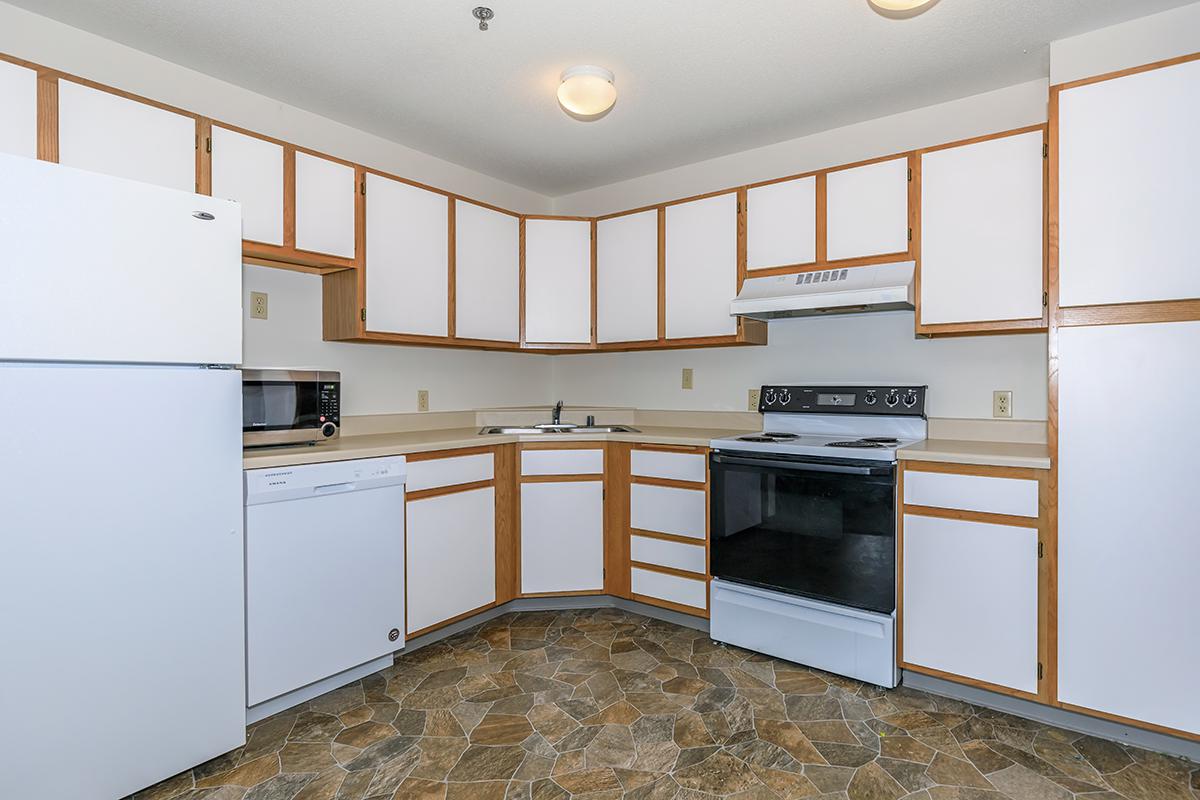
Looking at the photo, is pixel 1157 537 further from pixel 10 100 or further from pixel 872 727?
pixel 10 100

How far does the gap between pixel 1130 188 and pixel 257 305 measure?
3360 millimetres

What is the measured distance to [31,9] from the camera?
2.17m

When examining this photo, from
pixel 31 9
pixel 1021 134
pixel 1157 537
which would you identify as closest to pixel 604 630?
pixel 1157 537

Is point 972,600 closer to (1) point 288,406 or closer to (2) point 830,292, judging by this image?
(2) point 830,292

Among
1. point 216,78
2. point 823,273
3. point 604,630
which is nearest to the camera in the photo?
point 216,78

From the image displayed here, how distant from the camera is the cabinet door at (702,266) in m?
3.17

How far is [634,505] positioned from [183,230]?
2229 mm

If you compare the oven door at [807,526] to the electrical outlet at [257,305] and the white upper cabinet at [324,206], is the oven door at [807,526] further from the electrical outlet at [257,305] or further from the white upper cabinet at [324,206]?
the electrical outlet at [257,305]

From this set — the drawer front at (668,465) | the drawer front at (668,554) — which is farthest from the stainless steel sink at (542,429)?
the drawer front at (668,554)

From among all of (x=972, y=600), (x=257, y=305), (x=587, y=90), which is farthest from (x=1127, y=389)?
(x=257, y=305)

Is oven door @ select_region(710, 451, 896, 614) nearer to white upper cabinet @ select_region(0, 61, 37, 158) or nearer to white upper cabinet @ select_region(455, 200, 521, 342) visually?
white upper cabinet @ select_region(455, 200, 521, 342)

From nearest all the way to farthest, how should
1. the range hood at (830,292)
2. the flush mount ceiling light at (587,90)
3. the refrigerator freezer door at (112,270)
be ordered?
the refrigerator freezer door at (112,270)
the flush mount ceiling light at (587,90)
the range hood at (830,292)

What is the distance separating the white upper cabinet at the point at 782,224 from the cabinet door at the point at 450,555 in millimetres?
1784

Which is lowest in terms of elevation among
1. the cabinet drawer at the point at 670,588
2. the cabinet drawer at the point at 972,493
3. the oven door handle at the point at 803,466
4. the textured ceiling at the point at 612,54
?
the cabinet drawer at the point at 670,588
